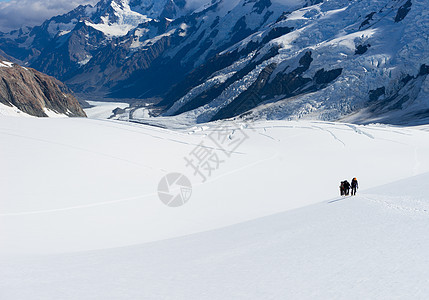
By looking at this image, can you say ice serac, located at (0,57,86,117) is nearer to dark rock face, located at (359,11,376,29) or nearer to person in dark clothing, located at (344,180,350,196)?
dark rock face, located at (359,11,376,29)

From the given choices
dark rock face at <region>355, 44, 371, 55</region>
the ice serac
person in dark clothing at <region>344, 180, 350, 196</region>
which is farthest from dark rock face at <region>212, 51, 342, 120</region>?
person in dark clothing at <region>344, 180, 350, 196</region>

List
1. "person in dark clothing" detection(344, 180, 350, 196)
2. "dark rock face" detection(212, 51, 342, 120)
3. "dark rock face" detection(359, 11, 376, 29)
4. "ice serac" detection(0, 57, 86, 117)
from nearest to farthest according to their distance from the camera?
1. "person in dark clothing" detection(344, 180, 350, 196)
2. "dark rock face" detection(212, 51, 342, 120)
3. "dark rock face" detection(359, 11, 376, 29)
4. "ice serac" detection(0, 57, 86, 117)

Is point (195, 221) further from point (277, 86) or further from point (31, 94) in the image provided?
point (31, 94)

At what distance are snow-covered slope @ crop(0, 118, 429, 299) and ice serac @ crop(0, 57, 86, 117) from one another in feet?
462

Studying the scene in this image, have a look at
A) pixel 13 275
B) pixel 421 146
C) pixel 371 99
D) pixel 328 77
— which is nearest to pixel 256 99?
pixel 328 77

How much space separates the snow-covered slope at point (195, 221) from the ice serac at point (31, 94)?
462 feet

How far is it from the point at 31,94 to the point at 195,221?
168m

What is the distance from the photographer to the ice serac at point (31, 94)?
151 metres

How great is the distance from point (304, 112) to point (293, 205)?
3900 inches

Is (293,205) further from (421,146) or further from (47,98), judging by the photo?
(47,98)

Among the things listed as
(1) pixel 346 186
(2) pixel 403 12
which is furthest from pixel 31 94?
(1) pixel 346 186

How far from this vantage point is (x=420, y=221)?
1043cm

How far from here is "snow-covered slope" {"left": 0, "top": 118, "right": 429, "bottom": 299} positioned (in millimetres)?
7626

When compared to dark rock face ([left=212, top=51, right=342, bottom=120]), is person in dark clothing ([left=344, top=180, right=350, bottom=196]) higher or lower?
higher
